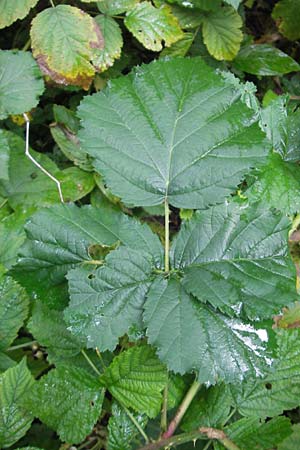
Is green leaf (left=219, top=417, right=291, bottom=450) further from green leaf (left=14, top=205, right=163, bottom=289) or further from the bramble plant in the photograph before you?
green leaf (left=14, top=205, right=163, bottom=289)

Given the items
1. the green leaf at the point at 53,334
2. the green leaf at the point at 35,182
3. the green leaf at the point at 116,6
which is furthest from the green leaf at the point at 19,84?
the green leaf at the point at 53,334

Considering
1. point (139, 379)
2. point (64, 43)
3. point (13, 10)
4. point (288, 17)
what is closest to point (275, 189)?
point (139, 379)

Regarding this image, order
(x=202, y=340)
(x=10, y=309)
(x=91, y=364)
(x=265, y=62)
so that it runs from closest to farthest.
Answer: (x=202, y=340) → (x=91, y=364) → (x=10, y=309) → (x=265, y=62)

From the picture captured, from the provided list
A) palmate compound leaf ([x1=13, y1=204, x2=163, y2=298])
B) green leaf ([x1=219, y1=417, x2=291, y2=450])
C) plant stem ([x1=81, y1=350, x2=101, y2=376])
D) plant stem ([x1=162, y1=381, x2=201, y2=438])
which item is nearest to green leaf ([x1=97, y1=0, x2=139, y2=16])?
palmate compound leaf ([x1=13, y1=204, x2=163, y2=298])

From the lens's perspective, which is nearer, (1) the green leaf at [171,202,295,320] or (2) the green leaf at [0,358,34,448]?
(1) the green leaf at [171,202,295,320]

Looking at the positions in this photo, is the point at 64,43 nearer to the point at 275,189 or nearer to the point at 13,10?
the point at 13,10

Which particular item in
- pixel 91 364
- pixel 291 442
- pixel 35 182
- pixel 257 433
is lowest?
pixel 291 442

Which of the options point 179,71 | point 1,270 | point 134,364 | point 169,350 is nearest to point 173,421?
point 134,364
